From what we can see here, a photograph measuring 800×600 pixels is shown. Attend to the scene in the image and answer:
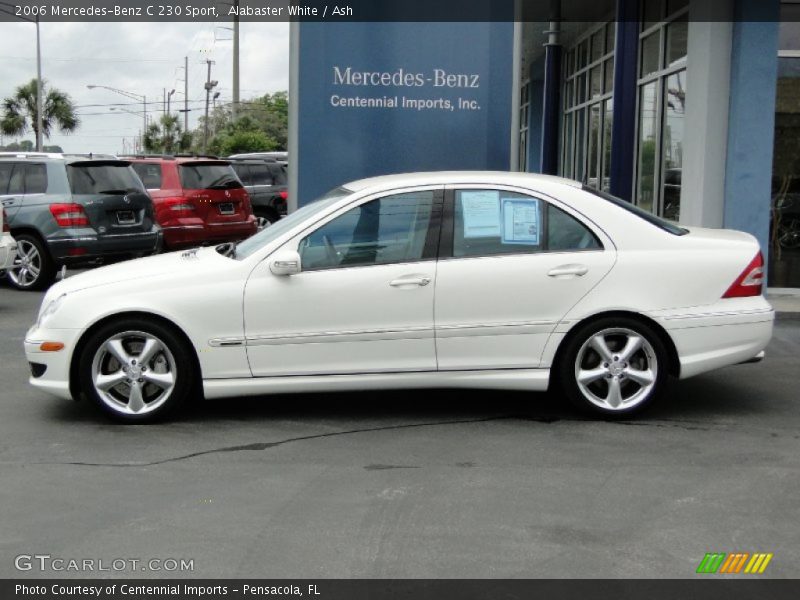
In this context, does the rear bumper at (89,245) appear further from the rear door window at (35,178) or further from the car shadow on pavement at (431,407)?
the car shadow on pavement at (431,407)

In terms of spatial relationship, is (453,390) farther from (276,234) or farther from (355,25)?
(355,25)

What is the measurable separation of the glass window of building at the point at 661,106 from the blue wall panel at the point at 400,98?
4968 millimetres

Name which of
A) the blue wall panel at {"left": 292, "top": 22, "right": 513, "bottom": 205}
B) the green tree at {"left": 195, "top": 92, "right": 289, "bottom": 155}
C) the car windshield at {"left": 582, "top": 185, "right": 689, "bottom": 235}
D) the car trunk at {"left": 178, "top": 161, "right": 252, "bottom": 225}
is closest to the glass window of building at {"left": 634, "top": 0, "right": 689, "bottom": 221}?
the blue wall panel at {"left": 292, "top": 22, "right": 513, "bottom": 205}

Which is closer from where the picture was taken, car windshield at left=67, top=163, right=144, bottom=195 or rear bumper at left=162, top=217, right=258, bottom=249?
car windshield at left=67, top=163, right=144, bottom=195

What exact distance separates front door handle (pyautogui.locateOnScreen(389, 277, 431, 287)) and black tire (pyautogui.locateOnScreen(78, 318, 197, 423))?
1286 millimetres

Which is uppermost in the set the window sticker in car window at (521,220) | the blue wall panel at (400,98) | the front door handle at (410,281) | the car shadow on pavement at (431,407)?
the blue wall panel at (400,98)

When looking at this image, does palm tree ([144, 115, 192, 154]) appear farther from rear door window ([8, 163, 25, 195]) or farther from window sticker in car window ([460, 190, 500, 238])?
window sticker in car window ([460, 190, 500, 238])

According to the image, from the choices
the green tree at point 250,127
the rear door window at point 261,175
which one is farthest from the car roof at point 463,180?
the green tree at point 250,127

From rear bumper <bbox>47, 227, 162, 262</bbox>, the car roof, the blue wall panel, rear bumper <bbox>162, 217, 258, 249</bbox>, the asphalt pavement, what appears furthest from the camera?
rear bumper <bbox>162, 217, 258, 249</bbox>

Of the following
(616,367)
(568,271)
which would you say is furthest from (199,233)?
(616,367)

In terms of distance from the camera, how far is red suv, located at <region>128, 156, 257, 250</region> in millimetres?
17672

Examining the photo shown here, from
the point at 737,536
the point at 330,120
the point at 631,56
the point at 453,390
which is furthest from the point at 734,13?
the point at 737,536

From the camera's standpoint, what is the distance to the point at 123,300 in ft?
21.9

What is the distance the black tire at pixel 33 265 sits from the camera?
46.5 ft
